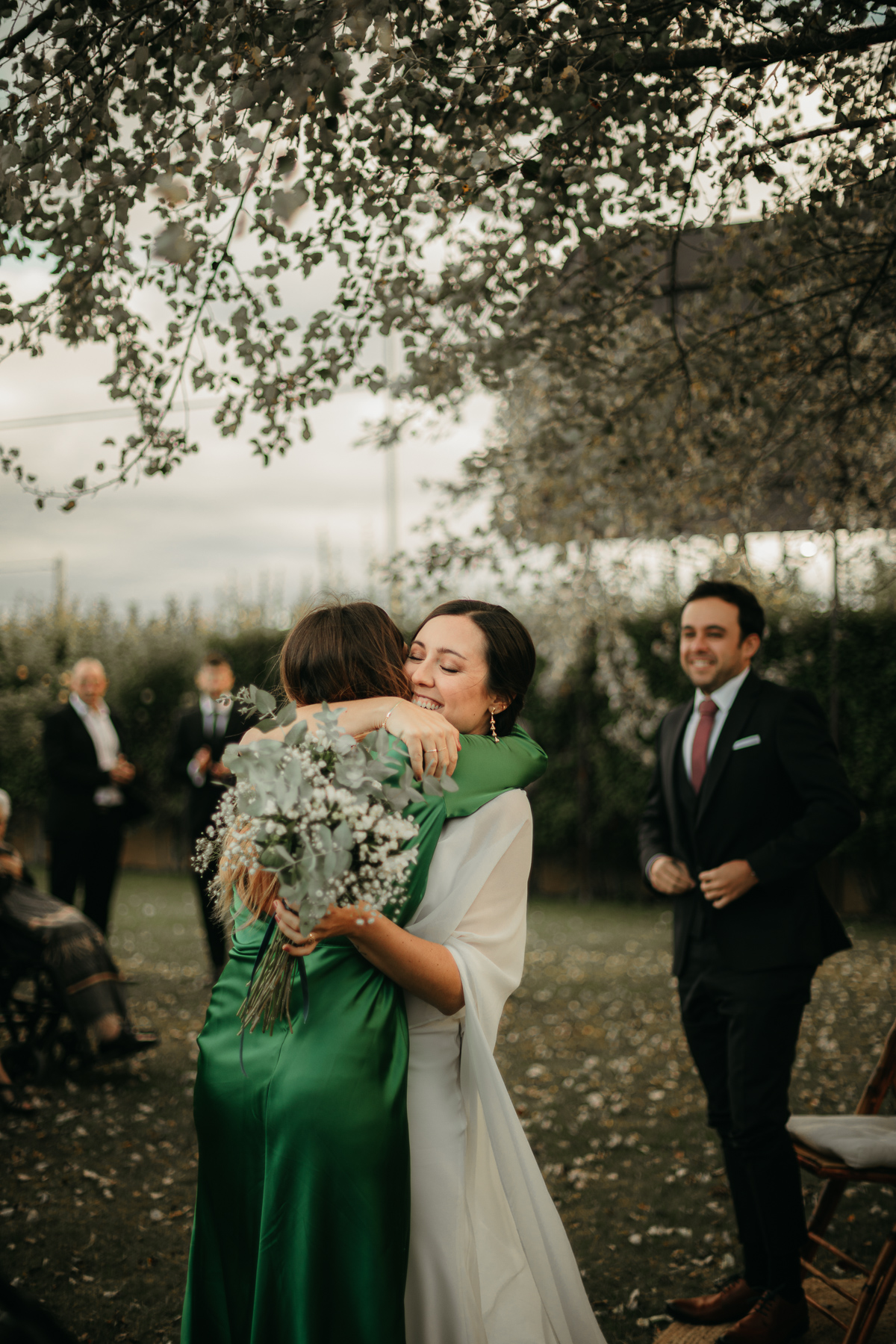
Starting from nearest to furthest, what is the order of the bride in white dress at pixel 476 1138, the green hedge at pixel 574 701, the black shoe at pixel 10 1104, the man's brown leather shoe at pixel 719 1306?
the bride in white dress at pixel 476 1138 < the man's brown leather shoe at pixel 719 1306 < the black shoe at pixel 10 1104 < the green hedge at pixel 574 701

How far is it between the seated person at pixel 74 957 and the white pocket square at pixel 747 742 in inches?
154

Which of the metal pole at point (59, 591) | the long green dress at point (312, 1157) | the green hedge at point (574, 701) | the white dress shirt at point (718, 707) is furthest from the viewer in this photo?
the metal pole at point (59, 591)

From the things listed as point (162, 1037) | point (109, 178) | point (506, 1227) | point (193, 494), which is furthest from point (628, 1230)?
point (193, 494)

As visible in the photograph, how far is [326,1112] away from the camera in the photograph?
2.03 meters

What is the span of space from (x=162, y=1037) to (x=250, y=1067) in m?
5.22

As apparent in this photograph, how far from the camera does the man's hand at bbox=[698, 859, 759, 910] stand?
134 inches

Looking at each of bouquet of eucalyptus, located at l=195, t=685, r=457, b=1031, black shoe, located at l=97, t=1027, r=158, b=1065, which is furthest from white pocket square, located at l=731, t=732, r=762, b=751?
black shoe, located at l=97, t=1027, r=158, b=1065

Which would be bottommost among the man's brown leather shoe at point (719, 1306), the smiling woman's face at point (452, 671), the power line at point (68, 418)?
the man's brown leather shoe at point (719, 1306)

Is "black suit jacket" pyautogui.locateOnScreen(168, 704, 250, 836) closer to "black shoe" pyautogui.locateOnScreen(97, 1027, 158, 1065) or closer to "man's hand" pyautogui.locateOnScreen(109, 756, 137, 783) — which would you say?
"man's hand" pyautogui.locateOnScreen(109, 756, 137, 783)

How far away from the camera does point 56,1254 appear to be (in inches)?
155

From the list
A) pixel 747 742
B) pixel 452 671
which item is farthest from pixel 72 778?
pixel 452 671

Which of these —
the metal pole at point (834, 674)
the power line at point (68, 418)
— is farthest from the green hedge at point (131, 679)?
the metal pole at point (834, 674)

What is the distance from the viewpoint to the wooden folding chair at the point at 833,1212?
9.54 ft

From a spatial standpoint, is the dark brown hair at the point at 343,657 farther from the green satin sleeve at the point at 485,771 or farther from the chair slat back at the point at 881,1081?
the chair slat back at the point at 881,1081
